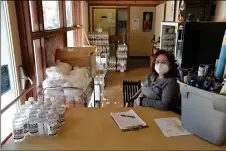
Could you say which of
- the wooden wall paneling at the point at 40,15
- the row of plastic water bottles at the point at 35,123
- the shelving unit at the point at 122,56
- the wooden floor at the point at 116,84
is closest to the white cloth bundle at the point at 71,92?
the wooden wall paneling at the point at 40,15

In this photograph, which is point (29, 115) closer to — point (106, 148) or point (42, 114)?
point (42, 114)

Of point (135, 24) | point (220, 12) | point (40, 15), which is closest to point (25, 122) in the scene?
point (40, 15)

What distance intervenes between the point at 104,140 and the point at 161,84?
0.92m

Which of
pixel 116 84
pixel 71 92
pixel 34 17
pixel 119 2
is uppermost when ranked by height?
pixel 119 2

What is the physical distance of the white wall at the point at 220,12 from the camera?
2659 millimetres

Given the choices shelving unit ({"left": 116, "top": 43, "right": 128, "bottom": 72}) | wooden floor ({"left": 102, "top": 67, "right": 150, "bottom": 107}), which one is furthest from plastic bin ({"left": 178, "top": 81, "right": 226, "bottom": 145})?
shelving unit ({"left": 116, "top": 43, "right": 128, "bottom": 72})

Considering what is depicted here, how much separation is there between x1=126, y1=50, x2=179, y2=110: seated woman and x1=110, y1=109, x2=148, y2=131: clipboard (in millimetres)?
305

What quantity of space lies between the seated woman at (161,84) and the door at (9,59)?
1.19m

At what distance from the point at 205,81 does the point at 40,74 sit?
6.77 ft

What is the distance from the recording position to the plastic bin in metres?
0.96

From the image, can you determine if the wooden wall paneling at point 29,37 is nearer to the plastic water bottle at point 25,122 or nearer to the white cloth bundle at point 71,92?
the white cloth bundle at point 71,92

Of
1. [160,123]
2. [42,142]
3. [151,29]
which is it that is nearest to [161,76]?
[160,123]

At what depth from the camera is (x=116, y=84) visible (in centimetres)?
536

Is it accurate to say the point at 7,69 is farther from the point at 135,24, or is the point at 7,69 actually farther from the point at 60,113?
the point at 135,24
